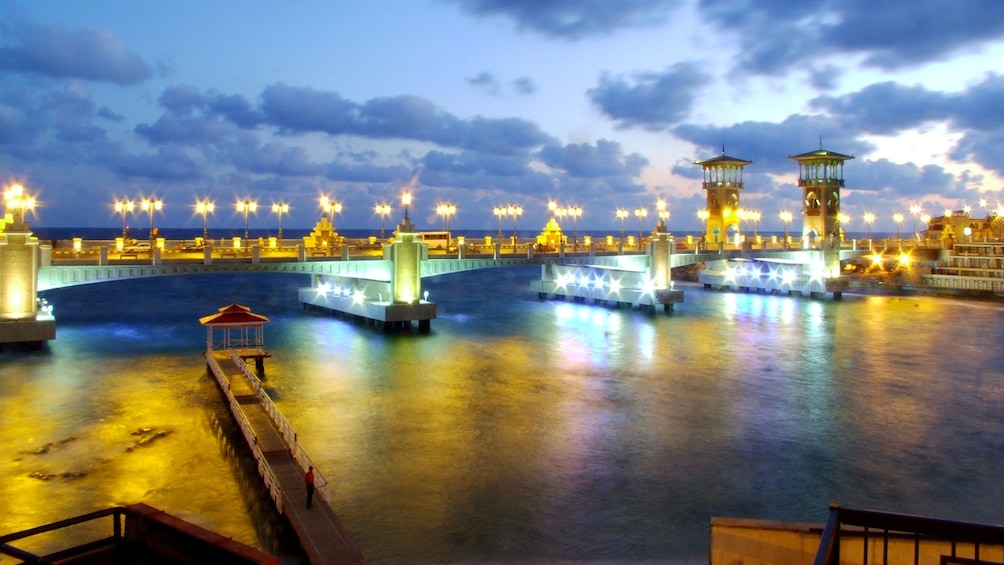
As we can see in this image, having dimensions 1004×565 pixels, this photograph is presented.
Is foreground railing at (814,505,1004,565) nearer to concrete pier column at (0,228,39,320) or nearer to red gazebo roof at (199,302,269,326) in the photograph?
red gazebo roof at (199,302,269,326)

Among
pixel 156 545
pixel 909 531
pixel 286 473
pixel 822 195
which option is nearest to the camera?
pixel 909 531

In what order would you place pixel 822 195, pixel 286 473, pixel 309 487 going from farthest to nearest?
pixel 822 195 → pixel 286 473 → pixel 309 487

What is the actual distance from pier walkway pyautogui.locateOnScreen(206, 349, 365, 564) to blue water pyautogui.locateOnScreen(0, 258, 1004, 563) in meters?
0.72

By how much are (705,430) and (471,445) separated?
818 centimetres

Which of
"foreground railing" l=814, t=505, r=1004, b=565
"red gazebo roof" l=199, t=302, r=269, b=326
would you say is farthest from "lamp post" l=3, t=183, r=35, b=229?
→ "foreground railing" l=814, t=505, r=1004, b=565

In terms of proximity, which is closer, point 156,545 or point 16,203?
point 156,545

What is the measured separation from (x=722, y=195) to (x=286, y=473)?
283 feet

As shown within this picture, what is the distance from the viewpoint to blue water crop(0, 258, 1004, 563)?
59.7 ft

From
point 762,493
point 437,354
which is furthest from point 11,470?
point 437,354

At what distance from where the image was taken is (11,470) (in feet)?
68.4

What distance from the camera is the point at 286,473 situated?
18.2 metres

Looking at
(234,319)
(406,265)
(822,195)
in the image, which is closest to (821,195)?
(822,195)

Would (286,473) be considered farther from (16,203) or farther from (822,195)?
(822,195)

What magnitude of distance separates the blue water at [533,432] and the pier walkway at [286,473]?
720 mm
